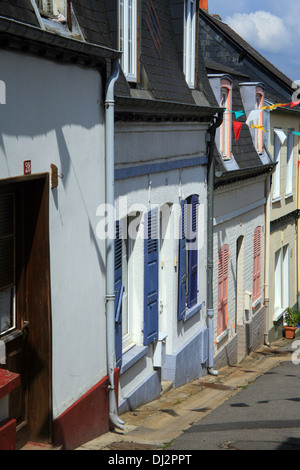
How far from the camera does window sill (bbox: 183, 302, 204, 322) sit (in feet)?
36.4

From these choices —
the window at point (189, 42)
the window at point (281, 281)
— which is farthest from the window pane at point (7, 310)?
the window at point (281, 281)

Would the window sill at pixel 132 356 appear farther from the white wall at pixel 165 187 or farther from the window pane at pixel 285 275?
the window pane at pixel 285 275

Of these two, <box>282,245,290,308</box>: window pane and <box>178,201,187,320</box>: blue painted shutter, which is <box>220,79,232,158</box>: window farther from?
<box>282,245,290,308</box>: window pane

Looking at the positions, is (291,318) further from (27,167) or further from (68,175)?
(27,167)

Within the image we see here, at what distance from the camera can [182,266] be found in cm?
1083

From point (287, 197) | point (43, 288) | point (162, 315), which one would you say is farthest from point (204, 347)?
point (287, 197)

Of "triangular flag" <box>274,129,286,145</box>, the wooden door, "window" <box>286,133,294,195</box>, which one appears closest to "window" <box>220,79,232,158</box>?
"triangular flag" <box>274,129,286,145</box>

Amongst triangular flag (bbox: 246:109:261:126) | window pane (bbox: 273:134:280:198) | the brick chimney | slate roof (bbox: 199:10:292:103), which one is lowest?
window pane (bbox: 273:134:280:198)

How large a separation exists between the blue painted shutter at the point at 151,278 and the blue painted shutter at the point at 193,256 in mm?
1821

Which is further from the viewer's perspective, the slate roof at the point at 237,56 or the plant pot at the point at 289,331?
the plant pot at the point at 289,331

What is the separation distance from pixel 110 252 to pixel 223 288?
273 inches

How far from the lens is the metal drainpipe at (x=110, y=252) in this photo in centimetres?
723

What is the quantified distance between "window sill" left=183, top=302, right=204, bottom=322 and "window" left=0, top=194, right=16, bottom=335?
5282mm
